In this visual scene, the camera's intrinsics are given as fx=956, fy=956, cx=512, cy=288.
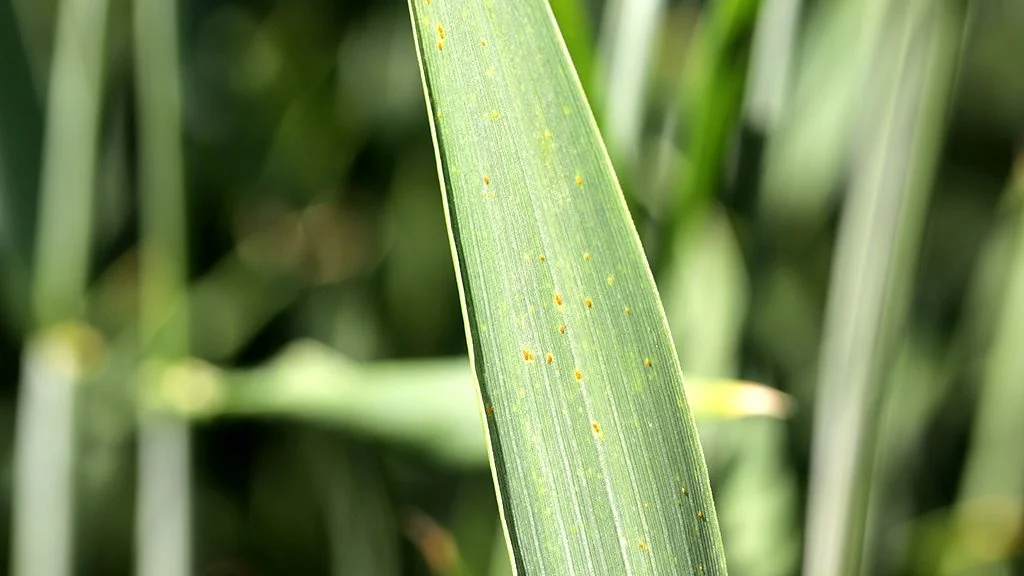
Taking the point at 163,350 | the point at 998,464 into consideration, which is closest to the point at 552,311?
the point at 163,350

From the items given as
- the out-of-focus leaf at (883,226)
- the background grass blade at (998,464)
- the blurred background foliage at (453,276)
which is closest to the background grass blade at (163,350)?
the blurred background foliage at (453,276)

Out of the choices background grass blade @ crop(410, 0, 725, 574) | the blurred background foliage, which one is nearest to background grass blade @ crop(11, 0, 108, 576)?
the blurred background foliage

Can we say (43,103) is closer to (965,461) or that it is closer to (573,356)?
(573,356)

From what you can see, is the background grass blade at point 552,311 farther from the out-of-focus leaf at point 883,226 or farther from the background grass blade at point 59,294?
the background grass blade at point 59,294

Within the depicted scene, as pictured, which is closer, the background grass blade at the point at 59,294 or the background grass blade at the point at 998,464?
the background grass blade at the point at 59,294

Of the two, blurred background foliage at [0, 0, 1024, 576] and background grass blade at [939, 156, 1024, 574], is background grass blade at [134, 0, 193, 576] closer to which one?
blurred background foliage at [0, 0, 1024, 576]

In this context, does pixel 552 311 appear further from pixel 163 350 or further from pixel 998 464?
pixel 998 464

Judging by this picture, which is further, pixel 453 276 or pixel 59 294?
pixel 453 276
